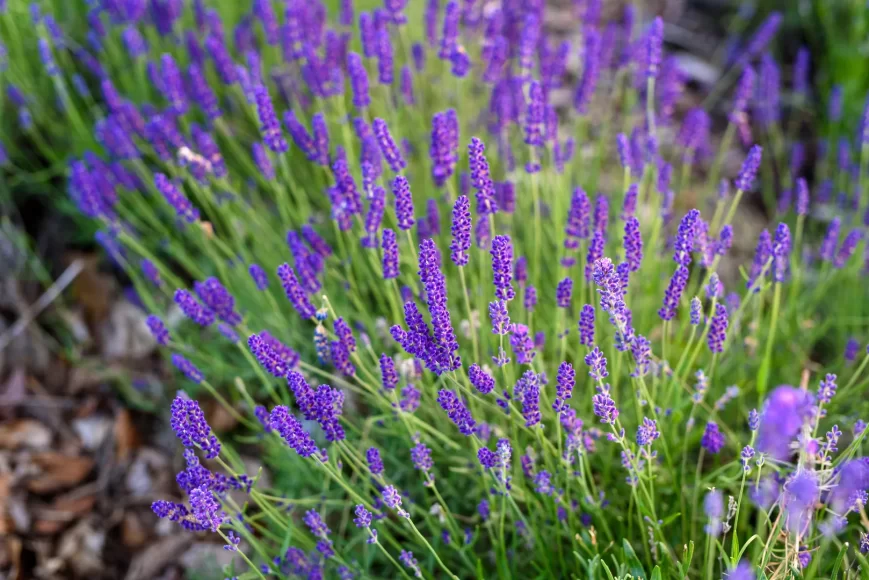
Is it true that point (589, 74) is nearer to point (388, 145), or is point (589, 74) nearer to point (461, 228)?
point (388, 145)

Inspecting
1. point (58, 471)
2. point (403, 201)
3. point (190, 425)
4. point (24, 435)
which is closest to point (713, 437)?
A: point (403, 201)

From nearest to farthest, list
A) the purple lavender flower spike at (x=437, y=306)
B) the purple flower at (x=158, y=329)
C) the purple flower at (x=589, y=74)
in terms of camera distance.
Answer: the purple lavender flower spike at (x=437, y=306) < the purple flower at (x=158, y=329) < the purple flower at (x=589, y=74)

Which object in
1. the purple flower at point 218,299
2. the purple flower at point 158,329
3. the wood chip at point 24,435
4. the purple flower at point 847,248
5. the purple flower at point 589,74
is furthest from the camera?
the wood chip at point 24,435

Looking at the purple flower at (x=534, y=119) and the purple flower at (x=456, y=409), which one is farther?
the purple flower at (x=534, y=119)

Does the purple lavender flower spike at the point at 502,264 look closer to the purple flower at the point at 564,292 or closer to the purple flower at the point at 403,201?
the purple flower at the point at 403,201

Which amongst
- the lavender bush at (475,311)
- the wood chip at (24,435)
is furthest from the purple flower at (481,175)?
the wood chip at (24,435)
